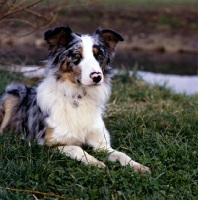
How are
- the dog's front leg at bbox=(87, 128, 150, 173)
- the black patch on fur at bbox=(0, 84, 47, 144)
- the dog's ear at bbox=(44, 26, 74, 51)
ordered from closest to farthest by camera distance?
the dog's front leg at bbox=(87, 128, 150, 173) < the dog's ear at bbox=(44, 26, 74, 51) < the black patch on fur at bbox=(0, 84, 47, 144)

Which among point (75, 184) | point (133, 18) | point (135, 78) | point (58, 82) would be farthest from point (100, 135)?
point (133, 18)

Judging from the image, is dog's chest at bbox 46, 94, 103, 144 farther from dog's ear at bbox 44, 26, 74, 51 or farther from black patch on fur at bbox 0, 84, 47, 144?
dog's ear at bbox 44, 26, 74, 51

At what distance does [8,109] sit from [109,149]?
170 centimetres

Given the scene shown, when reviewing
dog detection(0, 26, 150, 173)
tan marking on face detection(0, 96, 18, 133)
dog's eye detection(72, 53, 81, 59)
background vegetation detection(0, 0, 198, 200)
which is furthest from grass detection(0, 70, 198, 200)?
dog's eye detection(72, 53, 81, 59)

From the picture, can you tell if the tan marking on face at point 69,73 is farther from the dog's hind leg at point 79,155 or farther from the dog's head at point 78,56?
the dog's hind leg at point 79,155

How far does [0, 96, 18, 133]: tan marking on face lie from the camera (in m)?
6.04

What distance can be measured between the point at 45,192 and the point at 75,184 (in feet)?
0.98

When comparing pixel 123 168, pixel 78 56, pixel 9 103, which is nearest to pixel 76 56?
pixel 78 56

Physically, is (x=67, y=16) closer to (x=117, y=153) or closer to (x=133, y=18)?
(x=133, y=18)

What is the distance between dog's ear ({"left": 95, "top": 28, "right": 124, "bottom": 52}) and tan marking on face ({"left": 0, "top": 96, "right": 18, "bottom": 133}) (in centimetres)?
156

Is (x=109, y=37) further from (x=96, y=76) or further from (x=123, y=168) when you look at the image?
(x=123, y=168)

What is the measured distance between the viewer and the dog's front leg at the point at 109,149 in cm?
470

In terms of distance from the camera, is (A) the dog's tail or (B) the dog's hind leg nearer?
(B) the dog's hind leg

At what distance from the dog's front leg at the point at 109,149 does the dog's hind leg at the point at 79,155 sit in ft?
0.85
